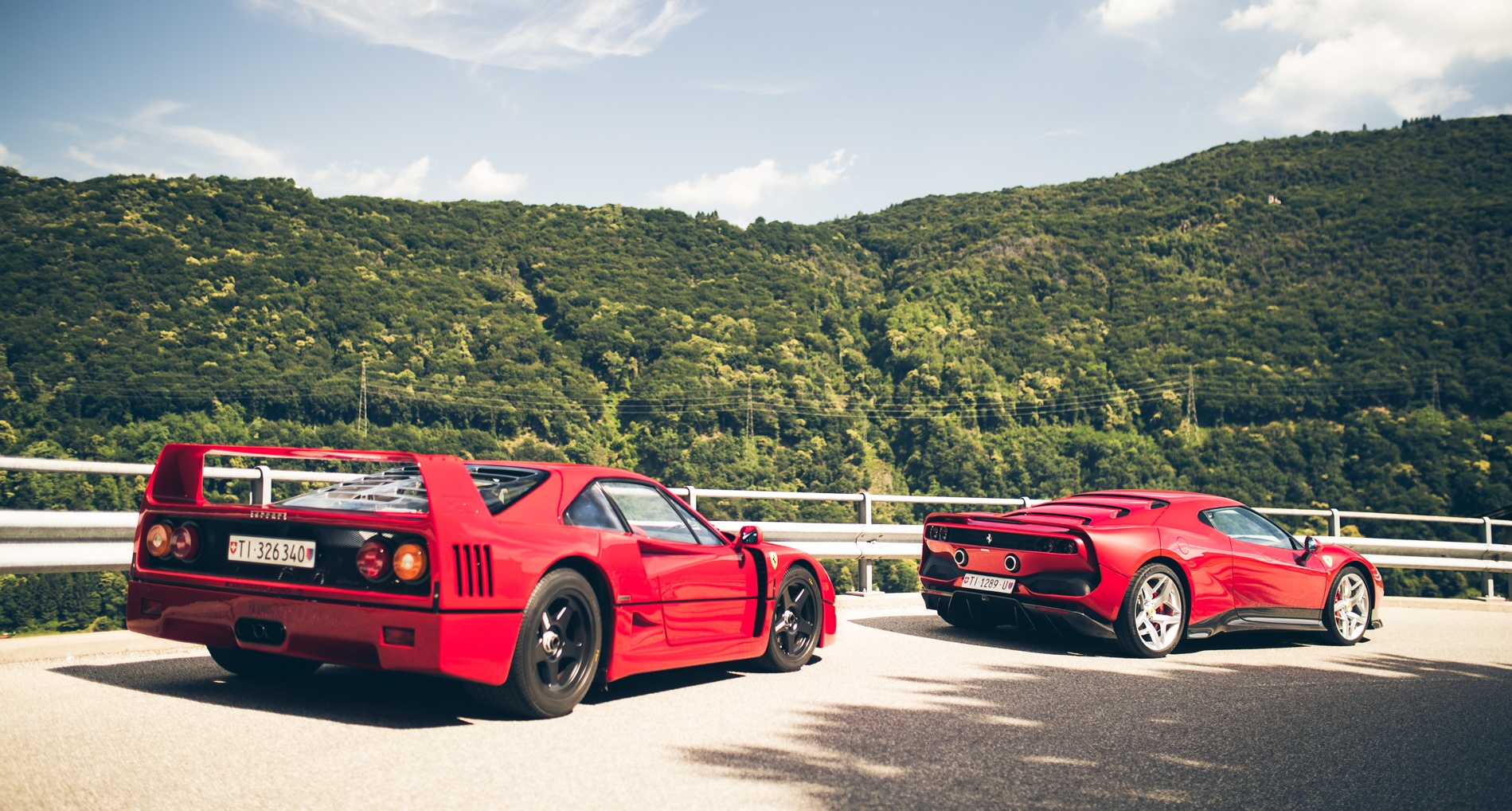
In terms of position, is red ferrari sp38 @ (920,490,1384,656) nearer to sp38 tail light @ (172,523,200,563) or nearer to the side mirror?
the side mirror

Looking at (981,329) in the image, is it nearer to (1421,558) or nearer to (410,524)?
(1421,558)

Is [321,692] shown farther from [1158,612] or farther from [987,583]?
[1158,612]

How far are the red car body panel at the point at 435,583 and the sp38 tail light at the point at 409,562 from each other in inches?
1.5

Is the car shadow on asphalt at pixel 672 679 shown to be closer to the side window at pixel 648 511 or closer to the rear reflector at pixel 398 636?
the side window at pixel 648 511

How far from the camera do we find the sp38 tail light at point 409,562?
4613mm

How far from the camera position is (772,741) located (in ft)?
15.9

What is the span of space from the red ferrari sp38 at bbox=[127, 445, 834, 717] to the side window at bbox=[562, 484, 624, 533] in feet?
0.03

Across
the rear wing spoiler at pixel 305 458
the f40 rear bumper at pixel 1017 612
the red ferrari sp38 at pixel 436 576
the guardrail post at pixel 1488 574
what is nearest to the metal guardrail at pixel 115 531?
the rear wing spoiler at pixel 305 458

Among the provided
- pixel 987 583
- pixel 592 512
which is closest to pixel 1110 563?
pixel 987 583

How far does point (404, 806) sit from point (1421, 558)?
625 inches

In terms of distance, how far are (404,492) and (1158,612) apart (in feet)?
18.4

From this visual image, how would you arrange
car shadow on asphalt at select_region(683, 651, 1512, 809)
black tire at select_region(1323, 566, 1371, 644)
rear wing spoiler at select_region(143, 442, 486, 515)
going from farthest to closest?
black tire at select_region(1323, 566, 1371, 644), rear wing spoiler at select_region(143, 442, 486, 515), car shadow on asphalt at select_region(683, 651, 1512, 809)

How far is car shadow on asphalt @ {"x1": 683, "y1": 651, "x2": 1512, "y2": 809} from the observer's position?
13.7 feet

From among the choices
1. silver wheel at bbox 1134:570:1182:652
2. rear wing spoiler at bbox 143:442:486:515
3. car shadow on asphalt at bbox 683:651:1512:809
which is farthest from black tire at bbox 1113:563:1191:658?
rear wing spoiler at bbox 143:442:486:515
